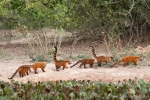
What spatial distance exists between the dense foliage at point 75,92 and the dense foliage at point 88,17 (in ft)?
32.9

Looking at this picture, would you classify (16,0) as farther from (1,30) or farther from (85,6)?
(1,30)

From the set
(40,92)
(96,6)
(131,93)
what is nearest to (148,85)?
(131,93)

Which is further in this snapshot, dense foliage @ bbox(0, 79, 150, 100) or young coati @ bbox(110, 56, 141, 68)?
young coati @ bbox(110, 56, 141, 68)

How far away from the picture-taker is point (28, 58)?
14.8 m

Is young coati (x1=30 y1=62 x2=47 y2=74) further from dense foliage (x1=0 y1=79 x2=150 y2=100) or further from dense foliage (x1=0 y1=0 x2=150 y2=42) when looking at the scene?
dense foliage (x1=0 y1=0 x2=150 y2=42)

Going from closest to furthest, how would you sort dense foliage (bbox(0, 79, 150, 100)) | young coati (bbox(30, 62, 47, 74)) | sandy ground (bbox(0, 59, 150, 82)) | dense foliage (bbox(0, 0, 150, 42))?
dense foliage (bbox(0, 79, 150, 100)) → sandy ground (bbox(0, 59, 150, 82)) → young coati (bbox(30, 62, 47, 74)) → dense foliage (bbox(0, 0, 150, 42))

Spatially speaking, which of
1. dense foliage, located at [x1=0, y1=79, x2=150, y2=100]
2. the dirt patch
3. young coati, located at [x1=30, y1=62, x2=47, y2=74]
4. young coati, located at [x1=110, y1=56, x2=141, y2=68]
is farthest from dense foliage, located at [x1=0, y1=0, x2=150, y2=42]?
dense foliage, located at [x1=0, y1=79, x2=150, y2=100]

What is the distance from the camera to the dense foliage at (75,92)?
20.4 ft

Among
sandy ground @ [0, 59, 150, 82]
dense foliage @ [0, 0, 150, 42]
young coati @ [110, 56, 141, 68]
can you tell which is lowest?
sandy ground @ [0, 59, 150, 82]

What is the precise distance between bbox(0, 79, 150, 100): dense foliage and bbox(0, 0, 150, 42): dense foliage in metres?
10.0

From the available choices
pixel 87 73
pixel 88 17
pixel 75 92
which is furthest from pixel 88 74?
pixel 88 17

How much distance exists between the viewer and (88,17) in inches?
707

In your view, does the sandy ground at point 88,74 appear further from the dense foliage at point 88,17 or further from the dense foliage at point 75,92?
the dense foliage at point 88,17

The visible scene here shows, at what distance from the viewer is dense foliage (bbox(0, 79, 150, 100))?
6.21 metres
